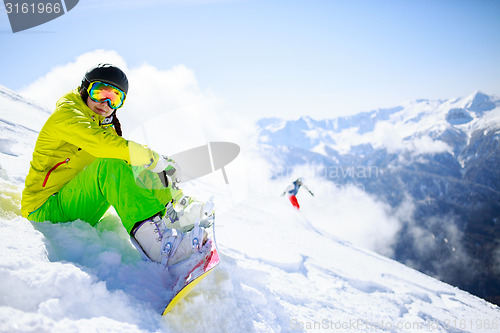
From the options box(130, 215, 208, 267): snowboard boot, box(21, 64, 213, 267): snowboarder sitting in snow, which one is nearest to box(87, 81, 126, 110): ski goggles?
box(21, 64, 213, 267): snowboarder sitting in snow

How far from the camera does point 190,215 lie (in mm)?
2719

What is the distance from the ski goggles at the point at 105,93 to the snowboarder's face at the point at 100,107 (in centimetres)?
3

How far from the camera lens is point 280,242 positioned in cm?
712

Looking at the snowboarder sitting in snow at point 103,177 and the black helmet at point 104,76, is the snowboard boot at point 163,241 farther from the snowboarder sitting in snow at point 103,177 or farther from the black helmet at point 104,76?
the black helmet at point 104,76

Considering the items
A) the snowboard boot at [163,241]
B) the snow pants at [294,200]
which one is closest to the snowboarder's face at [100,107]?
the snowboard boot at [163,241]

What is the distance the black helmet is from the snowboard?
1.79 meters

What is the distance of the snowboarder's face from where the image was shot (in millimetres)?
2659

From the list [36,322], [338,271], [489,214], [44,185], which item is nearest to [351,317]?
[338,271]

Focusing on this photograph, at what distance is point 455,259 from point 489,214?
45.8 metres
